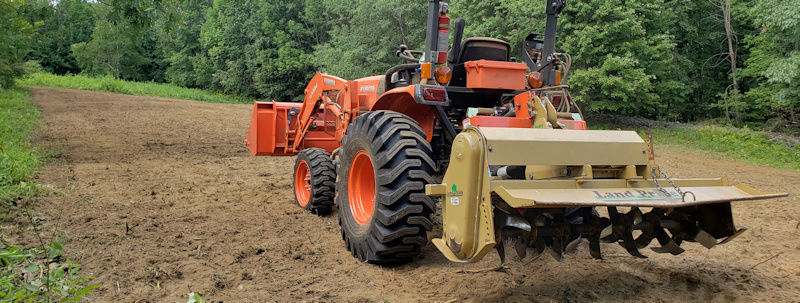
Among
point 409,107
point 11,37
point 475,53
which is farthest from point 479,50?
point 11,37

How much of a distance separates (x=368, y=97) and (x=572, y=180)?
3050 mm

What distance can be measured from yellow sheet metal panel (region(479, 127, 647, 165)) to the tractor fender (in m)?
1.40

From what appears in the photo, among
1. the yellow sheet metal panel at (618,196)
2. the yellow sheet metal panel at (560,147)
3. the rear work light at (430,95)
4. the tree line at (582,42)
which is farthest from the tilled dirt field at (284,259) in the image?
the tree line at (582,42)

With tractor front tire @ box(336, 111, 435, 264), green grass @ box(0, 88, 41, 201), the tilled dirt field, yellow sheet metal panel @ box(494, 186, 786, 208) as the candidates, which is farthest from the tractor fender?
green grass @ box(0, 88, 41, 201)

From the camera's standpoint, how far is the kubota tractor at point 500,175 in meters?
3.24

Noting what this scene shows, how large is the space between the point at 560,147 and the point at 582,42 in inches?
531

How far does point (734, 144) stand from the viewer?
565 inches

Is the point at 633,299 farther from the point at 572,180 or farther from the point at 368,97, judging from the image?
the point at 368,97

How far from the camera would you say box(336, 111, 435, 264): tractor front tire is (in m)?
3.85

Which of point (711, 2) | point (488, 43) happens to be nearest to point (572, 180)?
point (488, 43)

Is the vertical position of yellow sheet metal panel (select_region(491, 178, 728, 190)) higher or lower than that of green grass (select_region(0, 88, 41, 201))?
higher

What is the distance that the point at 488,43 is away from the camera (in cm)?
479

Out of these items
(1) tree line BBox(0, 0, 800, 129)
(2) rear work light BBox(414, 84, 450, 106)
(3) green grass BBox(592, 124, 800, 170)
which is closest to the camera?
(2) rear work light BBox(414, 84, 450, 106)

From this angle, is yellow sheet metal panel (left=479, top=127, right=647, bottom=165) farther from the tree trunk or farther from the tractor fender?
the tree trunk
